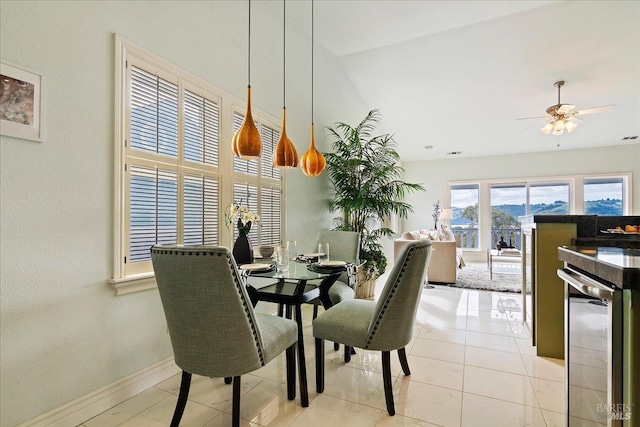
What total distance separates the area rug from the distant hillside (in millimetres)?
1939

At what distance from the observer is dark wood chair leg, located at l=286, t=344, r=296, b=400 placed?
1836 mm

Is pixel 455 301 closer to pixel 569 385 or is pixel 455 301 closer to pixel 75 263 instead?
pixel 569 385

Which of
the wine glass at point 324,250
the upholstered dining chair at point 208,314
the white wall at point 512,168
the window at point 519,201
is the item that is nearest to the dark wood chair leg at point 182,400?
the upholstered dining chair at point 208,314

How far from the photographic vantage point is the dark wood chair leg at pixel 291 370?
1836mm

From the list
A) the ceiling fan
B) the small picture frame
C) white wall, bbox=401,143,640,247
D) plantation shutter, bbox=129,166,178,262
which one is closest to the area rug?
white wall, bbox=401,143,640,247

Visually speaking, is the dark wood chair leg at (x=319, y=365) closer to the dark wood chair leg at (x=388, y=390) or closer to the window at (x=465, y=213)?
the dark wood chair leg at (x=388, y=390)

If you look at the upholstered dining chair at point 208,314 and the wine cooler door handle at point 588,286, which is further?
the upholstered dining chair at point 208,314

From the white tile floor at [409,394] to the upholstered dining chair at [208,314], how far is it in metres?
0.38

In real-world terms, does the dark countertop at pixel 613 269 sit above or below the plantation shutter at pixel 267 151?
below

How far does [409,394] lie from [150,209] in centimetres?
210

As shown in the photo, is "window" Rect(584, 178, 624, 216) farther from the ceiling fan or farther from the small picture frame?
the small picture frame

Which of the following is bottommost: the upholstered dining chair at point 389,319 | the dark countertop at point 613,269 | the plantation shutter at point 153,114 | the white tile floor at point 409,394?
the white tile floor at point 409,394

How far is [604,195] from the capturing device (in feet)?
24.0

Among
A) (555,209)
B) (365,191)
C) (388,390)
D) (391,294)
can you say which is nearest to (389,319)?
(391,294)
